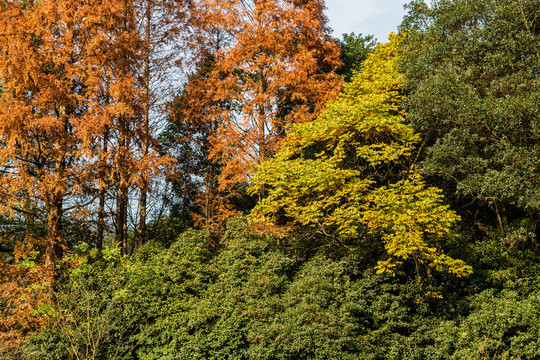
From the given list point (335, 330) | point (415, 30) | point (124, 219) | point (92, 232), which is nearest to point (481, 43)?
point (415, 30)

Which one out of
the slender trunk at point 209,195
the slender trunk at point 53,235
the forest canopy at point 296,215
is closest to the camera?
the forest canopy at point 296,215

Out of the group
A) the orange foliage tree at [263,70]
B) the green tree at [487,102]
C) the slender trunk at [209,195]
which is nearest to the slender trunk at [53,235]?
the orange foliage tree at [263,70]

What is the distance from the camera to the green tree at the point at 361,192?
8.90 metres

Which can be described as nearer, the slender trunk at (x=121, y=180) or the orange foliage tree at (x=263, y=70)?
the slender trunk at (x=121, y=180)

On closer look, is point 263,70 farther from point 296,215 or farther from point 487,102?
point 487,102

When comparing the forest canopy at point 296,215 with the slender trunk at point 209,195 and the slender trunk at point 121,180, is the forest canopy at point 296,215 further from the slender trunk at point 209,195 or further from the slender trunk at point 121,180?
the slender trunk at point 209,195

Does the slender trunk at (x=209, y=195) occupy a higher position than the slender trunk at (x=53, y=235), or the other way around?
the slender trunk at (x=209, y=195)

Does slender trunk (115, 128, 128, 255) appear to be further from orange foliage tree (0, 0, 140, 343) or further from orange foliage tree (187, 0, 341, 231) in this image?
orange foliage tree (187, 0, 341, 231)

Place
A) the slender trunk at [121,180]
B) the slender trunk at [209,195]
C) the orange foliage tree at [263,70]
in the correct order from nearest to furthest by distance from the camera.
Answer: the slender trunk at [121,180]
the orange foliage tree at [263,70]
the slender trunk at [209,195]

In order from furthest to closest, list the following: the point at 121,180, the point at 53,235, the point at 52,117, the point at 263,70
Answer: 1. the point at 263,70
2. the point at 121,180
3. the point at 53,235
4. the point at 52,117

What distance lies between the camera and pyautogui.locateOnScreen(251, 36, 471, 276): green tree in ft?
29.2

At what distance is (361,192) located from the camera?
10680 millimetres

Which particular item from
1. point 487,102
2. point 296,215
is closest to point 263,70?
point 296,215

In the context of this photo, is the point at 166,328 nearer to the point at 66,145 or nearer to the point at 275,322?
the point at 275,322
